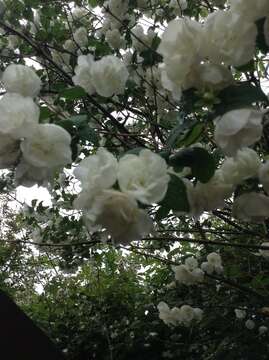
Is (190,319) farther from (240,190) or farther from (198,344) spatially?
(240,190)

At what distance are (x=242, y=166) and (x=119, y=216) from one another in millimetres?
298

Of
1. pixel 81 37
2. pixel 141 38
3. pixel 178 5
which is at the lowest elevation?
pixel 141 38

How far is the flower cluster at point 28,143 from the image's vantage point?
76cm

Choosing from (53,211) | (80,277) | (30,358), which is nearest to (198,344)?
(53,211)

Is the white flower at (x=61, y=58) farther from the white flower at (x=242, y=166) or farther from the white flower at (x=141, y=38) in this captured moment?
the white flower at (x=242, y=166)

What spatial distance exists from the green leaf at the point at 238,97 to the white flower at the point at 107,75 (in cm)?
52

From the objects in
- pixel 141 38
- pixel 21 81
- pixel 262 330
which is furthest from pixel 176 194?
pixel 262 330

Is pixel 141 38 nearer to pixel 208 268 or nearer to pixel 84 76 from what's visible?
pixel 84 76

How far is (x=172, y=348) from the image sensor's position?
350cm

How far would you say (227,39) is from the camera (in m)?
0.80

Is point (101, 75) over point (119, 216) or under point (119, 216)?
over

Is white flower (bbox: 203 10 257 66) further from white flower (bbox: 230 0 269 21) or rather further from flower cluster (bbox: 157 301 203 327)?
flower cluster (bbox: 157 301 203 327)

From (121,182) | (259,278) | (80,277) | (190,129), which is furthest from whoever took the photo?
(80,277)

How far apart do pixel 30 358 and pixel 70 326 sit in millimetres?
2508
